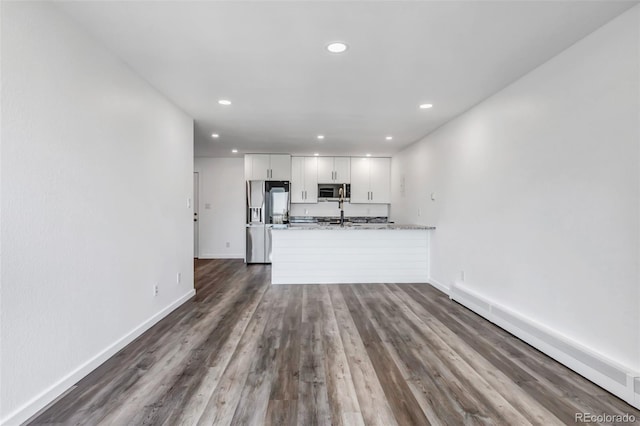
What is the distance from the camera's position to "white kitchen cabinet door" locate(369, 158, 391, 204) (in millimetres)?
7273

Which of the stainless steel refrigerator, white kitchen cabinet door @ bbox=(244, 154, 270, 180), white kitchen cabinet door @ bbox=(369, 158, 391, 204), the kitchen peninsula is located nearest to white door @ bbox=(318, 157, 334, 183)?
white kitchen cabinet door @ bbox=(369, 158, 391, 204)

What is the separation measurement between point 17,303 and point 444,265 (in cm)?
441

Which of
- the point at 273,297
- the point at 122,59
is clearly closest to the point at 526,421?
the point at 273,297

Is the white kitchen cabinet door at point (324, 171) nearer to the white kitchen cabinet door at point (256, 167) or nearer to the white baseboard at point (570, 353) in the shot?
the white kitchen cabinet door at point (256, 167)

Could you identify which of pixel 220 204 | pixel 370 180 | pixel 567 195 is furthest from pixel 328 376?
pixel 220 204

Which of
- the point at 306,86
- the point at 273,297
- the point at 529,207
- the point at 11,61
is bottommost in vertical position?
the point at 273,297

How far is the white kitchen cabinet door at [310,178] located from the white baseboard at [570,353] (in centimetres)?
443

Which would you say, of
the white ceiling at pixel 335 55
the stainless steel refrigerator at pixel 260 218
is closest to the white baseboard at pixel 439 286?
the white ceiling at pixel 335 55

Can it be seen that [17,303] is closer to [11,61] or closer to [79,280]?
[79,280]

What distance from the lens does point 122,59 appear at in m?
2.52

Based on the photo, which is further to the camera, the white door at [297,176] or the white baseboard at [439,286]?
the white door at [297,176]

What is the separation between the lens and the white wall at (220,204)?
7.18 m

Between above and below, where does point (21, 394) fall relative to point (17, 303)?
below

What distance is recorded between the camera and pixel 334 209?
7.53 m
